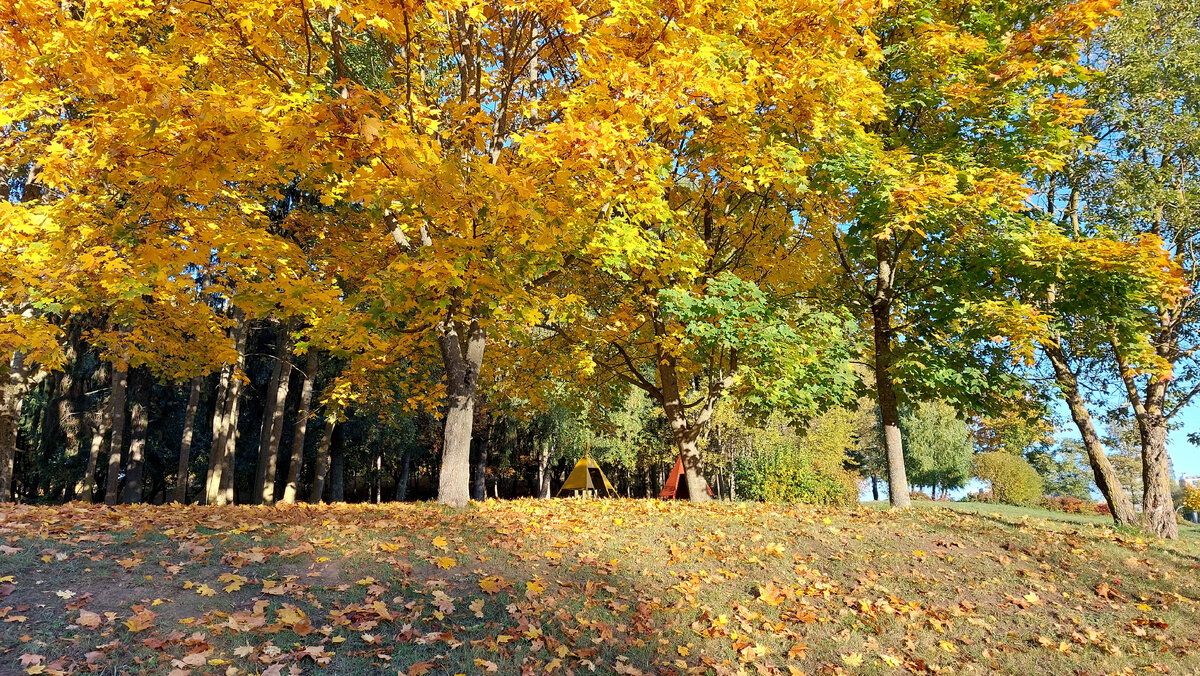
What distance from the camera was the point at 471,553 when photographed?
625 centimetres

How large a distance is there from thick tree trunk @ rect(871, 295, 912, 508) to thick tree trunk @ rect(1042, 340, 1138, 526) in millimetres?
2767

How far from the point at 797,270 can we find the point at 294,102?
9.21 m

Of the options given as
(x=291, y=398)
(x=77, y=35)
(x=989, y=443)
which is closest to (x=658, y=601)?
(x=77, y=35)

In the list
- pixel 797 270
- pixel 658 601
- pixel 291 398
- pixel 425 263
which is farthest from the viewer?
pixel 291 398

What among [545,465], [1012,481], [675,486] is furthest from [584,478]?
[1012,481]

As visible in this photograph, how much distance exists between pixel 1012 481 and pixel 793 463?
48.7ft

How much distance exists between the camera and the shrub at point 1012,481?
3209 cm

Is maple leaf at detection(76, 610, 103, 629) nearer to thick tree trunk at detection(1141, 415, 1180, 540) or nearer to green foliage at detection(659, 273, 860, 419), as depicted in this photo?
green foliage at detection(659, 273, 860, 419)

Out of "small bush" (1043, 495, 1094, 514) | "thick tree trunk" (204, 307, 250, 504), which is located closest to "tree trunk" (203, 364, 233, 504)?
"thick tree trunk" (204, 307, 250, 504)

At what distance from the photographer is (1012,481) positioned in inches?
1271

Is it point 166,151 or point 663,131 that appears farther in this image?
point 663,131

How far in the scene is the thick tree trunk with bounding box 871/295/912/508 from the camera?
11.8 meters

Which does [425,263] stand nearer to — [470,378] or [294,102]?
[294,102]

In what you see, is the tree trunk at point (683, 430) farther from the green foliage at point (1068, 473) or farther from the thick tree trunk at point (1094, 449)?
the green foliage at point (1068, 473)
